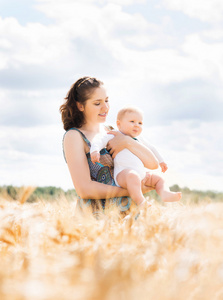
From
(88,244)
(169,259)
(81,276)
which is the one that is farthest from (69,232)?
(81,276)

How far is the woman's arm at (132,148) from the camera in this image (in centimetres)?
392

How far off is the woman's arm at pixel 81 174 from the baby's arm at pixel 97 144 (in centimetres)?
22

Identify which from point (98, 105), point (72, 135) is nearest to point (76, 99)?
point (98, 105)

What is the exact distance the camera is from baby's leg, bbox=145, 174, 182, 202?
12.1 ft

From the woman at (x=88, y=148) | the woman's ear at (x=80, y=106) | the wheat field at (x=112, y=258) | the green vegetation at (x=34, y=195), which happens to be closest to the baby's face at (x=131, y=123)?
the woman at (x=88, y=148)

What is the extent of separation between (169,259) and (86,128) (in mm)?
2753

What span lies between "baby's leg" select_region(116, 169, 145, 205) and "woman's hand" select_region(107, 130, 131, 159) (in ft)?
1.03

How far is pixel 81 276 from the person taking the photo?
3.24 feet

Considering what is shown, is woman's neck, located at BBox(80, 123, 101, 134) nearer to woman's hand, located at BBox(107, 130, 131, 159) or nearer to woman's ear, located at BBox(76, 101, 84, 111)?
woman's ear, located at BBox(76, 101, 84, 111)

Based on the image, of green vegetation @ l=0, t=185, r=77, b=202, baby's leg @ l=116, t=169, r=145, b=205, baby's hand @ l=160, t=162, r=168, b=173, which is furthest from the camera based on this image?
baby's hand @ l=160, t=162, r=168, b=173

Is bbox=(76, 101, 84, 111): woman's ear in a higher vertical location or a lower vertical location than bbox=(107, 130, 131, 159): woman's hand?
higher

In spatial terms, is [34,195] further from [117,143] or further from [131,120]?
[131,120]

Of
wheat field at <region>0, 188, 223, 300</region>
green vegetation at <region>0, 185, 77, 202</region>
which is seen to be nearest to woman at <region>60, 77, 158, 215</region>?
green vegetation at <region>0, 185, 77, 202</region>

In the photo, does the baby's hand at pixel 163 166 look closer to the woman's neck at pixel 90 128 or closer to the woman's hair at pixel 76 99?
the woman's neck at pixel 90 128
